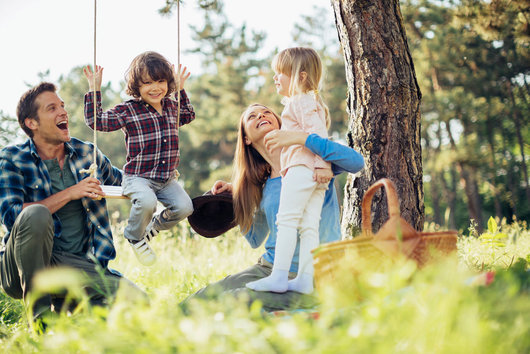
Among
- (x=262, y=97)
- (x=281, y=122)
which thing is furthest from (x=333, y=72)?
(x=281, y=122)

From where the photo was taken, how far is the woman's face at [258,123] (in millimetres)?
3195

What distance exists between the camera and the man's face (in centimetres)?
310

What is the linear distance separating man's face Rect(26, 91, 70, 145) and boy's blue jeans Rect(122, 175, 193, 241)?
0.51 metres

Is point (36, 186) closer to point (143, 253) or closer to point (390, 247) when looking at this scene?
point (143, 253)

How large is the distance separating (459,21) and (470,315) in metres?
12.1

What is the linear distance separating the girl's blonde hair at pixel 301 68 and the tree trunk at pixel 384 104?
1.08 feet

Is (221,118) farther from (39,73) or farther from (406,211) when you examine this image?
(406,211)

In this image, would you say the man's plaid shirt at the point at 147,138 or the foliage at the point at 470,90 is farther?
the foliage at the point at 470,90

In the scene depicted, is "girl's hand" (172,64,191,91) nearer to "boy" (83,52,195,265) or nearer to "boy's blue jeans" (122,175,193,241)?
"boy" (83,52,195,265)

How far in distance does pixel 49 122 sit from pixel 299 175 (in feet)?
5.05

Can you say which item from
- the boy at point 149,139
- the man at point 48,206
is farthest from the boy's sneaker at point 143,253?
the man at point 48,206

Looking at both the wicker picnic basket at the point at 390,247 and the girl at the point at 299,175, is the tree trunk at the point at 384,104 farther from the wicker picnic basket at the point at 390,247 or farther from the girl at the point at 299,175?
the wicker picnic basket at the point at 390,247

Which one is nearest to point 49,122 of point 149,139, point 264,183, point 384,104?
point 149,139

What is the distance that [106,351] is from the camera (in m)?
1.52
